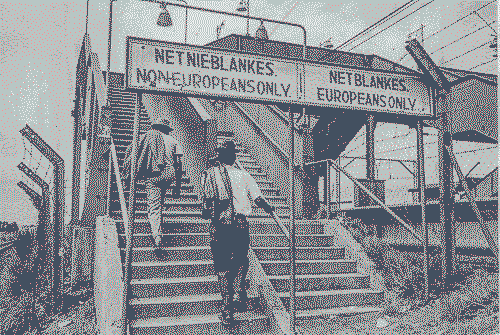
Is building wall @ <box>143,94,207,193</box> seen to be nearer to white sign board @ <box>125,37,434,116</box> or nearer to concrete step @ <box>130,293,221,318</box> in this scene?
concrete step @ <box>130,293,221,318</box>

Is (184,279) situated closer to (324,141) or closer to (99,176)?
(99,176)

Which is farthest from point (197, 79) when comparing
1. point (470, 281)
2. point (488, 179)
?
point (488, 179)

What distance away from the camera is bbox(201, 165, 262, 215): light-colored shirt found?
4.89 meters

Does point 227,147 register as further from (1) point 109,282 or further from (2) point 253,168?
(2) point 253,168

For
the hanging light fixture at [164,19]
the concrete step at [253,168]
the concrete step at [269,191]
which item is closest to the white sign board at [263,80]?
the concrete step at [269,191]

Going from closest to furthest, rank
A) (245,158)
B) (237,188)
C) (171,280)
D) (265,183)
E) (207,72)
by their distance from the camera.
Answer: (207,72)
(237,188)
(171,280)
(265,183)
(245,158)

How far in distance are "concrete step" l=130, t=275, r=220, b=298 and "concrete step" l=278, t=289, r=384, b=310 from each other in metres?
0.88

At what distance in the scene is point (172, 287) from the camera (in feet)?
16.8

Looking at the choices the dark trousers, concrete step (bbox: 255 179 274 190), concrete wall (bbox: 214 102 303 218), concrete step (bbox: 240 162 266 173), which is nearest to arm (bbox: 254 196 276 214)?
the dark trousers

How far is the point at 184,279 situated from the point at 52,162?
2.59m

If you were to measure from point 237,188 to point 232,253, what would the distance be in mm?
713

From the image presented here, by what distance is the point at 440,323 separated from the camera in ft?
15.7

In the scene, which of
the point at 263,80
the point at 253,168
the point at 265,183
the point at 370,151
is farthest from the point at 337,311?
the point at 370,151

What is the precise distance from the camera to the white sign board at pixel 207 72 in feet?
13.9
